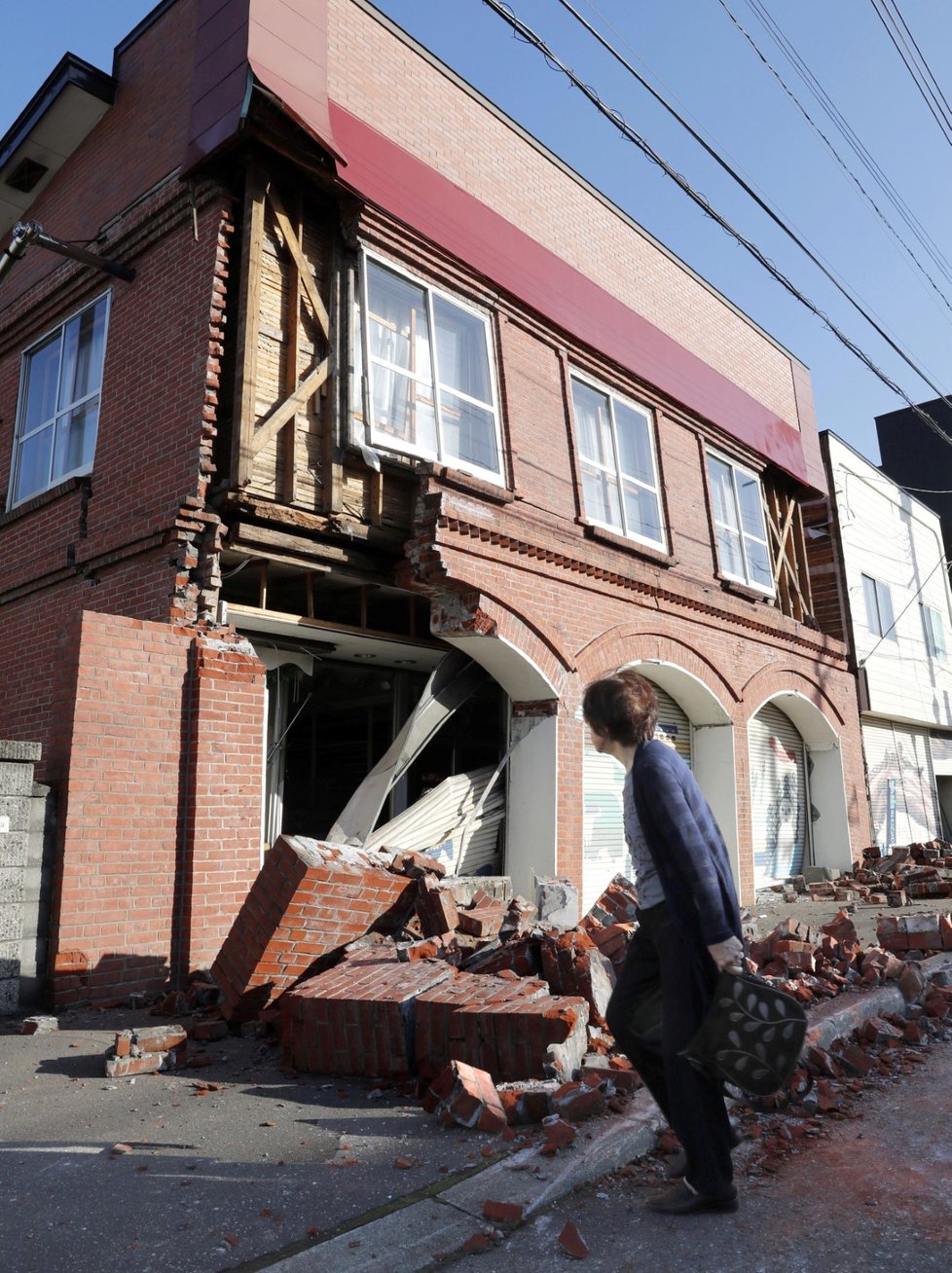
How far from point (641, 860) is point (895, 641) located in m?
16.0

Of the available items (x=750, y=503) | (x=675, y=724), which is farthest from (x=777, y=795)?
(x=750, y=503)

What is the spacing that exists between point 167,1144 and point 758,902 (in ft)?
33.2

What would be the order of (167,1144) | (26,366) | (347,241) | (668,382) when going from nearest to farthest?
(167,1144) → (347,241) → (26,366) → (668,382)

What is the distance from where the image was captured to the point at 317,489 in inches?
303

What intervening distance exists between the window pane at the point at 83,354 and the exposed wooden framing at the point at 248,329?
86.2 inches

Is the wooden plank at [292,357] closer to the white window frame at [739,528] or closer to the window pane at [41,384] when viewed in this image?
the window pane at [41,384]

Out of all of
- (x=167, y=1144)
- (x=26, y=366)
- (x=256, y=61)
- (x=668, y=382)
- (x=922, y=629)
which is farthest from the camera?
(x=922, y=629)

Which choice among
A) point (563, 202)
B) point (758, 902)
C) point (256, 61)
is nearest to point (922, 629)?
point (758, 902)

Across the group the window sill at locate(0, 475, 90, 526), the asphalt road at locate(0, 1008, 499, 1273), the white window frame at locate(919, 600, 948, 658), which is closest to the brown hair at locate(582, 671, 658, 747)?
the asphalt road at locate(0, 1008, 499, 1273)

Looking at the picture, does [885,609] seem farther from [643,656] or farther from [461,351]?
[461,351]

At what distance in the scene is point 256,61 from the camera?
767 cm

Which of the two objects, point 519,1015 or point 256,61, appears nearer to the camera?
point 519,1015

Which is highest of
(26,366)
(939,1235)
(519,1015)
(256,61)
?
(256,61)

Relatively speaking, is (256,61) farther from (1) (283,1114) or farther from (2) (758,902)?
(2) (758,902)
